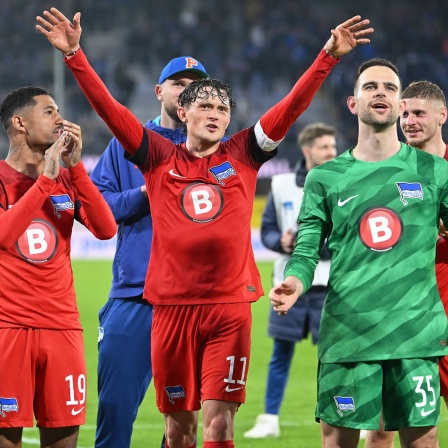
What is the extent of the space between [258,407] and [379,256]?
4.80 metres

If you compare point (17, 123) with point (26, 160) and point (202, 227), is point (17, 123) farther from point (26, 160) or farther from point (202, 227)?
point (202, 227)

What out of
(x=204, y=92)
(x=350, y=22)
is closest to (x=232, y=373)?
(x=204, y=92)

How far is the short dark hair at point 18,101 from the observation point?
5.23 meters

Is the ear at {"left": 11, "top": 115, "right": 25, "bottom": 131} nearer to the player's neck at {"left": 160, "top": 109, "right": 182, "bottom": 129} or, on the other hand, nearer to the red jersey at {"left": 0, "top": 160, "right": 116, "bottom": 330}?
the red jersey at {"left": 0, "top": 160, "right": 116, "bottom": 330}

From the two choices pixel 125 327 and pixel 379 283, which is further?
pixel 125 327

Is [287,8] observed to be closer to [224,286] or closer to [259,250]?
[259,250]

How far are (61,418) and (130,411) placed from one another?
79cm

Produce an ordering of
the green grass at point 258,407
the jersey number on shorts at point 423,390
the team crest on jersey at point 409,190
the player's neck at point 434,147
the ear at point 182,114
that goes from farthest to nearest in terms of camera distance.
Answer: the green grass at point 258,407 → the player's neck at point 434,147 → the ear at point 182,114 → the team crest on jersey at point 409,190 → the jersey number on shorts at point 423,390

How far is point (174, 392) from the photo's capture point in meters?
5.09

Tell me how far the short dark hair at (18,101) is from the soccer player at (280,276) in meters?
2.79

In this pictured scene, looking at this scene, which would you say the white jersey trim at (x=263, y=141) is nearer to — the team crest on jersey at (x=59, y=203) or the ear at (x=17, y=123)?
the team crest on jersey at (x=59, y=203)

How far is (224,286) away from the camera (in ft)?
16.4

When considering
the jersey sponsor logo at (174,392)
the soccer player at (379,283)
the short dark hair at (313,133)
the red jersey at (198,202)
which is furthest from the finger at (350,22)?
the short dark hair at (313,133)

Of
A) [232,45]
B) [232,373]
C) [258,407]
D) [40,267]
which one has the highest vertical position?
[232,45]
